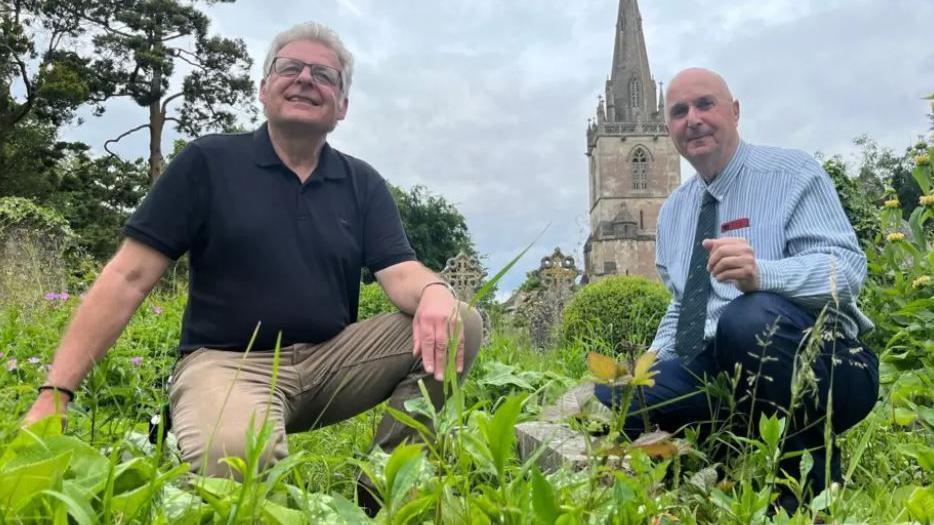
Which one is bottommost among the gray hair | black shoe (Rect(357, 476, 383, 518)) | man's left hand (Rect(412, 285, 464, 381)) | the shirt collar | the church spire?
black shoe (Rect(357, 476, 383, 518))

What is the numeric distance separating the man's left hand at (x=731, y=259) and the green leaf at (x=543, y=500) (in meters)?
1.12

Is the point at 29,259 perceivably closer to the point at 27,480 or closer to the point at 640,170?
the point at 27,480

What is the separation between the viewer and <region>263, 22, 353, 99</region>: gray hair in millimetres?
2311

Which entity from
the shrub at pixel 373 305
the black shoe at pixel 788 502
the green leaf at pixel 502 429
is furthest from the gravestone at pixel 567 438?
the shrub at pixel 373 305

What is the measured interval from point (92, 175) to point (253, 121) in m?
4.90

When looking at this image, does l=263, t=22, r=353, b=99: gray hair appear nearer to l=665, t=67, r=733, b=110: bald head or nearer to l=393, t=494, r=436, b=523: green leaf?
l=665, t=67, r=733, b=110: bald head

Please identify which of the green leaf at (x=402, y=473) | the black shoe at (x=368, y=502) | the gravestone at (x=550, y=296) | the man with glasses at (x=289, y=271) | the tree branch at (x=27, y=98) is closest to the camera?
the green leaf at (x=402, y=473)

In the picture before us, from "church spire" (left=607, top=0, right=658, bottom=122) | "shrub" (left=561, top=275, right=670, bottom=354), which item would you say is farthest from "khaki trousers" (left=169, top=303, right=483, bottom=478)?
"church spire" (left=607, top=0, right=658, bottom=122)

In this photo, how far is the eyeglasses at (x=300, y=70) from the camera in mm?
2215

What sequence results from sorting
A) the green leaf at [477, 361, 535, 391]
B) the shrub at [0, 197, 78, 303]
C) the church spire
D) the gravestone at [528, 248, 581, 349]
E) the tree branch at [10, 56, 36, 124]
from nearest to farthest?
1. the green leaf at [477, 361, 535, 391]
2. the shrub at [0, 197, 78, 303]
3. the gravestone at [528, 248, 581, 349]
4. the tree branch at [10, 56, 36, 124]
5. the church spire

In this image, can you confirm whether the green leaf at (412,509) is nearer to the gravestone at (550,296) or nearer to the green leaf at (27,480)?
the green leaf at (27,480)

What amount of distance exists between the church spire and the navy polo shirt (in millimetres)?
55081

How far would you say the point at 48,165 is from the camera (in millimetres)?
21422

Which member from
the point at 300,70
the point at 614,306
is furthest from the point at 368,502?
the point at 614,306
